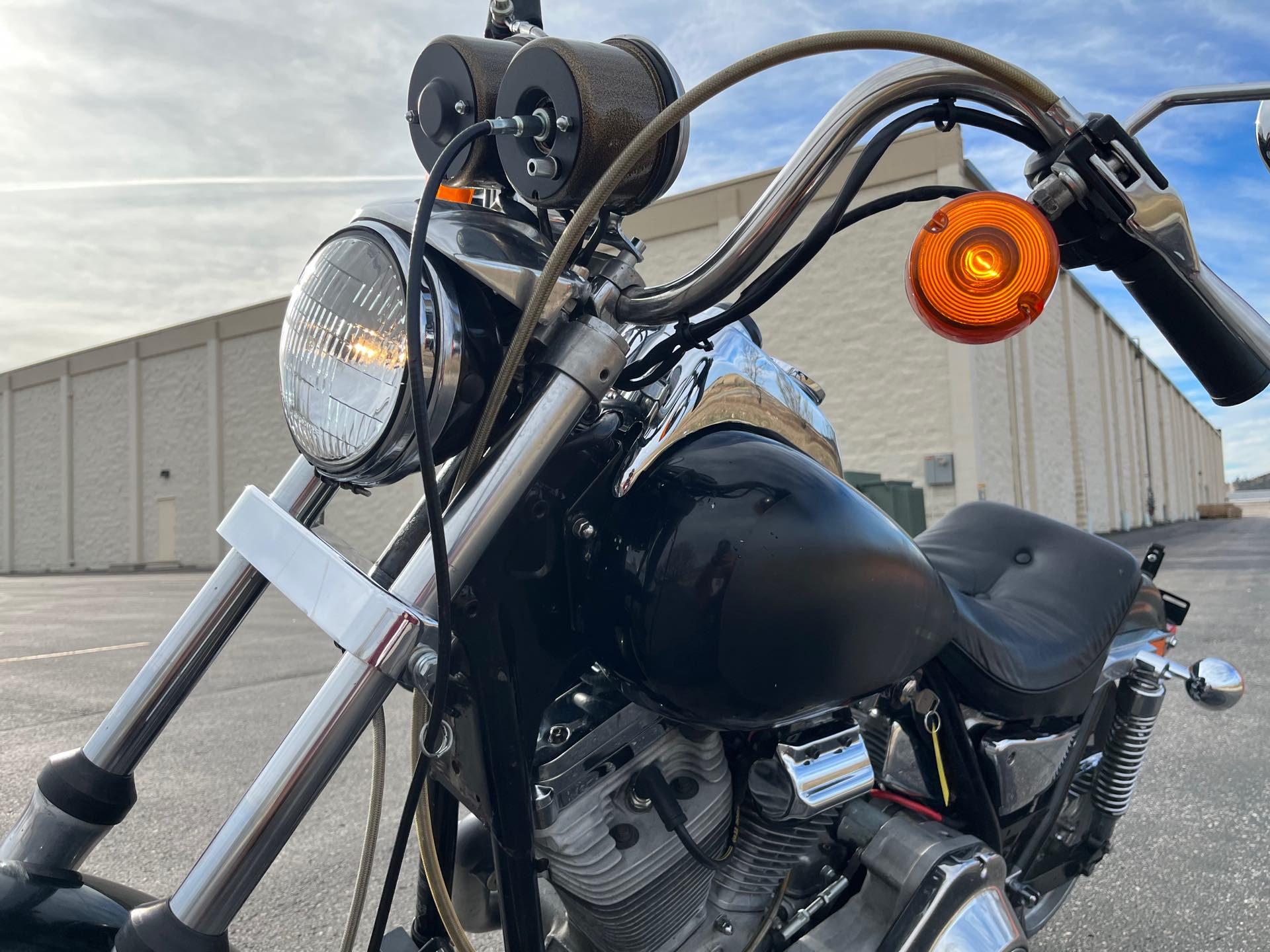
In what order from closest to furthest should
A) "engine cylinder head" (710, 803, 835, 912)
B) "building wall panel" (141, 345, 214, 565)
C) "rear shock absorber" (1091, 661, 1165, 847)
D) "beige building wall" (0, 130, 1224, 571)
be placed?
"engine cylinder head" (710, 803, 835, 912) → "rear shock absorber" (1091, 661, 1165, 847) → "beige building wall" (0, 130, 1224, 571) → "building wall panel" (141, 345, 214, 565)

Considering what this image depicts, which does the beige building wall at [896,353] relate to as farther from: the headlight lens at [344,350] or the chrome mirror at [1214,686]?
the headlight lens at [344,350]

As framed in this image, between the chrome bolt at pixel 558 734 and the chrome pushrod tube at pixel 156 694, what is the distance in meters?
0.45

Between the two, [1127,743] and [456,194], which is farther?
[1127,743]

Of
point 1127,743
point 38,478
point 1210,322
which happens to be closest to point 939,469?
point 1127,743

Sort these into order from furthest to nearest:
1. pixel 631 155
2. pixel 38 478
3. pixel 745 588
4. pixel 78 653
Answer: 1. pixel 38 478
2. pixel 78 653
3. pixel 745 588
4. pixel 631 155

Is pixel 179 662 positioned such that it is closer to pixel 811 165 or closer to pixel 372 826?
pixel 372 826

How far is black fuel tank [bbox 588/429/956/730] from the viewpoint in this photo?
1.10 metres

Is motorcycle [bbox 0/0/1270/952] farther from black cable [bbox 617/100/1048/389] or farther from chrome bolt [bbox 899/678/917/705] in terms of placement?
chrome bolt [bbox 899/678/917/705]

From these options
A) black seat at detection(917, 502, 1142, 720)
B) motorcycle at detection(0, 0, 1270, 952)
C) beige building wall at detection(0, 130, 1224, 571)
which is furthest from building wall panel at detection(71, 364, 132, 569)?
motorcycle at detection(0, 0, 1270, 952)

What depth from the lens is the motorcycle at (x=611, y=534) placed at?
3.24ft

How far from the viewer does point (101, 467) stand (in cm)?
2891

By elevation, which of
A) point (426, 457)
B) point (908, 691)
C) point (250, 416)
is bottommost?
point (908, 691)

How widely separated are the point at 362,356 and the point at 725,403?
18.4 inches

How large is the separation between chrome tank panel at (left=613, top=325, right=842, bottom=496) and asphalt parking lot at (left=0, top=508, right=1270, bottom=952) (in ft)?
5.94
